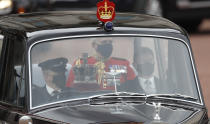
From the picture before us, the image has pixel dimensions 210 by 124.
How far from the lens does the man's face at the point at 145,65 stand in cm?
552

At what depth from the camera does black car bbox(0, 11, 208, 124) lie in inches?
196

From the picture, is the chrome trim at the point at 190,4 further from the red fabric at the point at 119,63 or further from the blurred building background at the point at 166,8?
the red fabric at the point at 119,63

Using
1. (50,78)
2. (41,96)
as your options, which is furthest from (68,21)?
(41,96)

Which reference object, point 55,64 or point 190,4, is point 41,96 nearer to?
point 55,64

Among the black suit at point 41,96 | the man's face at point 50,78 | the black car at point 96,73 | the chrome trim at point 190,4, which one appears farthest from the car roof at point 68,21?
the chrome trim at point 190,4

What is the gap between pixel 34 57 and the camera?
5.27 meters

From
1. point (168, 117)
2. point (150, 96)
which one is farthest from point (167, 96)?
point (168, 117)

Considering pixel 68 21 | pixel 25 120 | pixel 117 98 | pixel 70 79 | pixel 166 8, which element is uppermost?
pixel 166 8

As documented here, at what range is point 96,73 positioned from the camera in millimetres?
5336

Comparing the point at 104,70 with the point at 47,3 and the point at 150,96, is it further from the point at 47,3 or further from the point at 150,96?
the point at 47,3

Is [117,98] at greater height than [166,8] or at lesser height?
lesser

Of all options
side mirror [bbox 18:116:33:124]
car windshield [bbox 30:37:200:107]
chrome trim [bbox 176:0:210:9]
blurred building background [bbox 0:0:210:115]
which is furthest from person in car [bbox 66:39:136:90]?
chrome trim [bbox 176:0:210:9]

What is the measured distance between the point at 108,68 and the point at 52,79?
422 mm

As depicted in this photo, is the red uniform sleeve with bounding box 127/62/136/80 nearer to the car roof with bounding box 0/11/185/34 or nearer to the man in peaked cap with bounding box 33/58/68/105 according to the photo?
the car roof with bounding box 0/11/185/34
